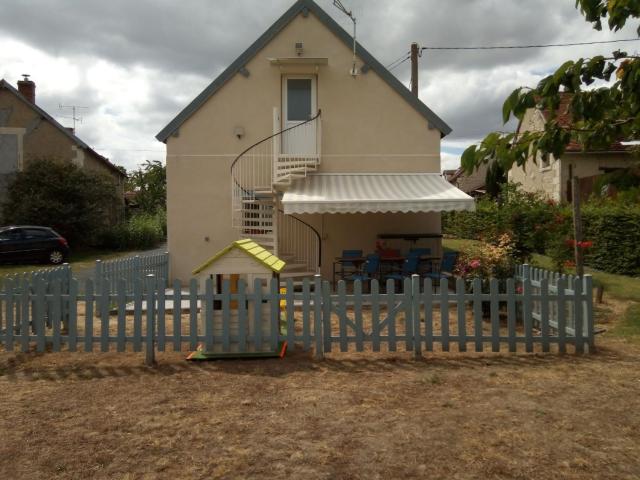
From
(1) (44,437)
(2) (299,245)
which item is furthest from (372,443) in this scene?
(2) (299,245)

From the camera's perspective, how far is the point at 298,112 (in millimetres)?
13695

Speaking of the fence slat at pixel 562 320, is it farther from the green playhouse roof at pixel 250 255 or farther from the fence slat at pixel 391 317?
the green playhouse roof at pixel 250 255

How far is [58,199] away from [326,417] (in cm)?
2288

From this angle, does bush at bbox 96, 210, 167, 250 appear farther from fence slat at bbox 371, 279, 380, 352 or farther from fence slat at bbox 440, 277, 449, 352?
fence slat at bbox 440, 277, 449, 352

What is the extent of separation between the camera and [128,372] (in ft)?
19.2

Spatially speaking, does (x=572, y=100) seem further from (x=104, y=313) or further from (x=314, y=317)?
(x=104, y=313)

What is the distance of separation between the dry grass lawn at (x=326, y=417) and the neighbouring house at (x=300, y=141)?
23.5 ft

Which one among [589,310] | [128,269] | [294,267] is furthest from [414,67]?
[589,310]

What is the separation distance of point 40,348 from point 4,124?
75.0ft

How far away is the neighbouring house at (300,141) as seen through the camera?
1327 cm

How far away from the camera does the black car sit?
18469 millimetres

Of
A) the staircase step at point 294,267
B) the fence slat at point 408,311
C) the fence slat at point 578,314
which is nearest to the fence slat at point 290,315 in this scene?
the fence slat at point 408,311

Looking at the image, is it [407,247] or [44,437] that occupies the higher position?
[407,247]

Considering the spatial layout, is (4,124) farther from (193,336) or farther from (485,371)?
(485,371)
